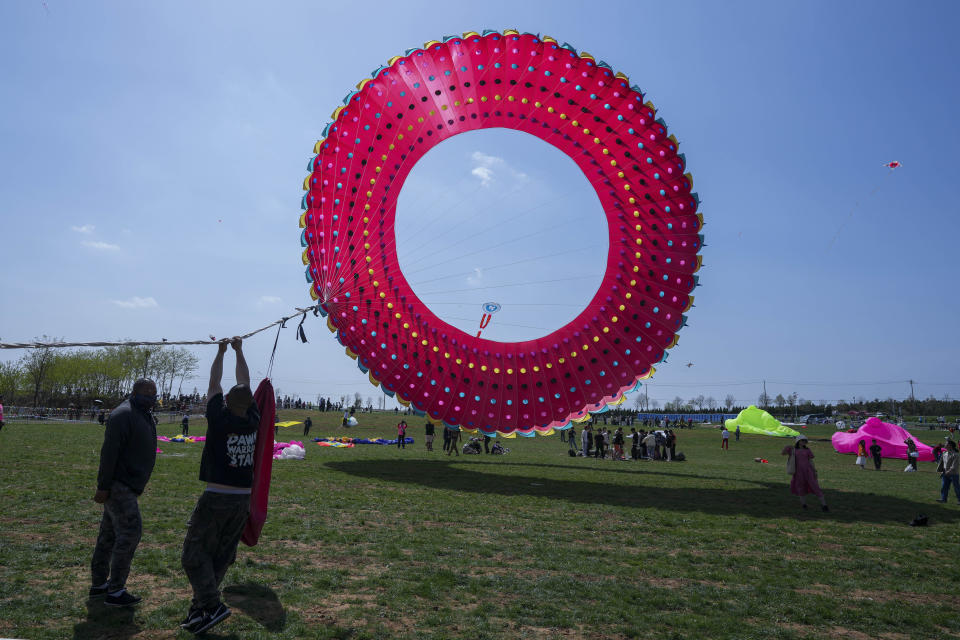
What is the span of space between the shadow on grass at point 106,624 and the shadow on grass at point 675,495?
852cm

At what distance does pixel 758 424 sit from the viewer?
50469 mm

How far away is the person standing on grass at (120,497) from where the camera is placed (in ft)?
16.7

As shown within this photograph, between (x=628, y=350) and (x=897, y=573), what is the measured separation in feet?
28.5

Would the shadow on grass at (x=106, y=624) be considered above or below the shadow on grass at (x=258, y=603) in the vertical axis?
above

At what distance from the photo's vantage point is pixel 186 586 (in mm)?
5711

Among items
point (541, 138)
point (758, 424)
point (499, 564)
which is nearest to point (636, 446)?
point (541, 138)

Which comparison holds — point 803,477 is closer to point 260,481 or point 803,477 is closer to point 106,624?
point 260,481

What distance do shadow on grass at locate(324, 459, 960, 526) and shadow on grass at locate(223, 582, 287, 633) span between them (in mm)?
7552

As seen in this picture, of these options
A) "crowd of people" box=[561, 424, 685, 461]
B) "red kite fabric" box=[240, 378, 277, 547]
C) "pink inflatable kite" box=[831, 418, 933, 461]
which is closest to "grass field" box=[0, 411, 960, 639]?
"red kite fabric" box=[240, 378, 277, 547]

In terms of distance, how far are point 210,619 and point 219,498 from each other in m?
0.91

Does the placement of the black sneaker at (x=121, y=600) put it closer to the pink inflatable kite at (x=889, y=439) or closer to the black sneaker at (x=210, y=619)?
the black sneaker at (x=210, y=619)

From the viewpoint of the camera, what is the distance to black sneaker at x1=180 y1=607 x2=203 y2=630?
4588 millimetres

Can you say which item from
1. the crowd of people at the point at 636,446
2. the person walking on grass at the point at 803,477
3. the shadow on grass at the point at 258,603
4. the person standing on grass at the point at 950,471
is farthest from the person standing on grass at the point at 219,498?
the crowd of people at the point at 636,446

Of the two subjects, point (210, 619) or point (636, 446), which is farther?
point (636, 446)
